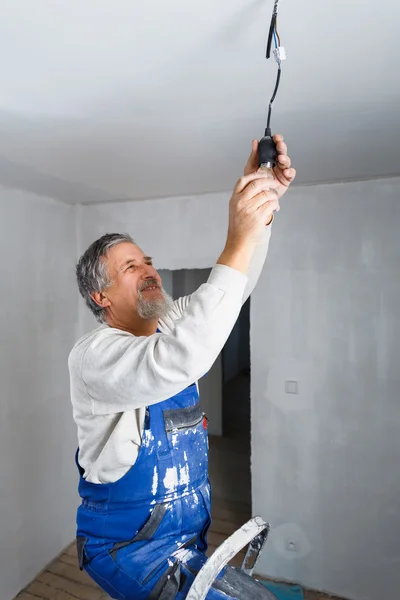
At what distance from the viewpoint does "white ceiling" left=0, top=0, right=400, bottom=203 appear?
0.82 m

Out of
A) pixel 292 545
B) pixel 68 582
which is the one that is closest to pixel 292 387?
pixel 292 545

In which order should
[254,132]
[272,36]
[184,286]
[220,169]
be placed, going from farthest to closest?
1. [184,286]
2. [220,169]
3. [254,132]
4. [272,36]

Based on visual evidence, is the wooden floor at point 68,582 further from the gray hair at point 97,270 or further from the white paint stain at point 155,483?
the gray hair at point 97,270

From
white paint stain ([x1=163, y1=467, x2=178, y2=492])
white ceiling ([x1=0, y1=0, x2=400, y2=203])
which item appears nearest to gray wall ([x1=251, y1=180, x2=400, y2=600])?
white ceiling ([x1=0, y1=0, x2=400, y2=203])

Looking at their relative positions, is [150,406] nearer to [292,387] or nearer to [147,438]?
[147,438]

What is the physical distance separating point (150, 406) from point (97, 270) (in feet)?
1.51

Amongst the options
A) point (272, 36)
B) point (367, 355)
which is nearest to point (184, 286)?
point (367, 355)

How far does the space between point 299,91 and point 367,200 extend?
1.19 m

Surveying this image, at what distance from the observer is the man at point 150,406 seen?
0.80 m

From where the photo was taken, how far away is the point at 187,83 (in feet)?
3.56

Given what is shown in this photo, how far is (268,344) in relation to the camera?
242 centimetres

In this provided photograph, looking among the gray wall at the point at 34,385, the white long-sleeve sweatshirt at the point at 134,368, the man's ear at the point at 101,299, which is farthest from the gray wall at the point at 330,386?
the man's ear at the point at 101,299

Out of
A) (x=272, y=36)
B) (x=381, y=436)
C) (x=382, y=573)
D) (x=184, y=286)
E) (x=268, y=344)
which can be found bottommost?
(x=382, y=573)

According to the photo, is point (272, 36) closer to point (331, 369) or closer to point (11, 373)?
point (331, 369)
